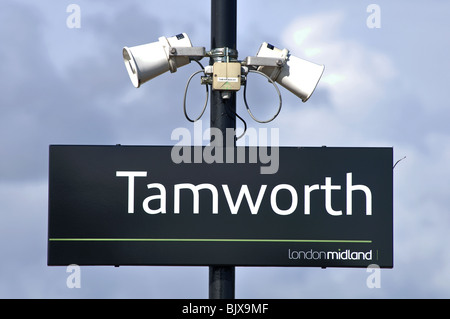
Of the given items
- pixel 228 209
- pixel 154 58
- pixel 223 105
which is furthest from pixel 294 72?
pixel 228 209

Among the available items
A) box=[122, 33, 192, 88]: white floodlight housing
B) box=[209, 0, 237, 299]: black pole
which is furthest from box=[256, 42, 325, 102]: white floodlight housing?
box=[122, 33, 192, 88]: white floodlight housing

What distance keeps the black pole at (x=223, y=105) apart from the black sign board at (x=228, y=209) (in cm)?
19

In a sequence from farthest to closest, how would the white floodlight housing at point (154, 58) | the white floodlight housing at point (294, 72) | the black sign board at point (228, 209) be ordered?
1. the white floodlight housing at point (294, 72)
2. the white floodlight housing at point (154, 58)
3. the black sign board at point (228, 209)

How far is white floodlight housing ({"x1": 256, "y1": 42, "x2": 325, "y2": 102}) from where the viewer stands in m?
8.51

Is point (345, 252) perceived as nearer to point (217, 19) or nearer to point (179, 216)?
point (179, 216)

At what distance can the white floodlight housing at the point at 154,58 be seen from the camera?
325 inches

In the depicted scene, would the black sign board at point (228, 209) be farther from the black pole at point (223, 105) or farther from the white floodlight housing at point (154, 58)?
the white floodlight housing at point (154, 58)

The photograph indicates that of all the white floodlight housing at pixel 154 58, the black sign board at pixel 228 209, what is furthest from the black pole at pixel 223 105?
the white floodlight housing at pixel 154 58

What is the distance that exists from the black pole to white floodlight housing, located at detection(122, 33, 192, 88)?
376mm

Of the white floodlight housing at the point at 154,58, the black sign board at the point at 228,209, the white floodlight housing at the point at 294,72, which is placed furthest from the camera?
the white floodlight housing at the point at 294,72

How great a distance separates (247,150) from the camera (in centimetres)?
824

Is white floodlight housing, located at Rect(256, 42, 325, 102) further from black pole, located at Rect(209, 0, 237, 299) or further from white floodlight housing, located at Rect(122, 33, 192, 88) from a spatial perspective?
white floodlight housing, located at Rect(122, 33, 192, 88)
